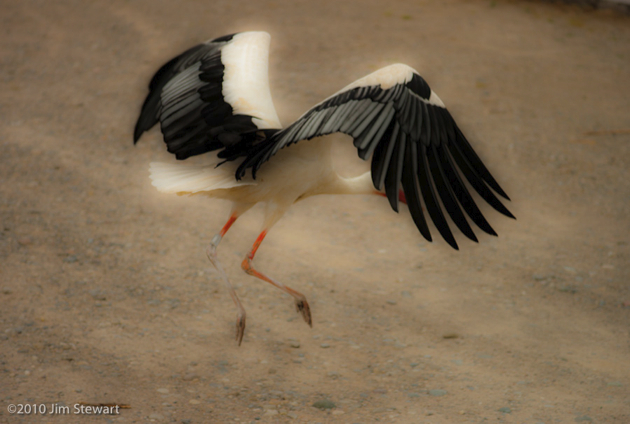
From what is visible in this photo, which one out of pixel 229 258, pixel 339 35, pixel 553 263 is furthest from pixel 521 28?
pixel 229 258

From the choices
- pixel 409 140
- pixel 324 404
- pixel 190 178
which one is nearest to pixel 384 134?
pixel 409 140

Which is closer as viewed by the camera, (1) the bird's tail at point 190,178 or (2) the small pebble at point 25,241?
(1) the bird's tail at point 190,178

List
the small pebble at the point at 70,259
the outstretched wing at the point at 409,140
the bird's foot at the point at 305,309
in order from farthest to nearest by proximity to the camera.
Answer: the small pebble at the point at 70,259 → the bird's foot at the point at 305,309 → the outstretched wing at the point at 409,140

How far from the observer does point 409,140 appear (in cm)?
263

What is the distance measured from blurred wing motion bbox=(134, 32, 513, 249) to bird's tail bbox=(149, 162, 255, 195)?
0.13m

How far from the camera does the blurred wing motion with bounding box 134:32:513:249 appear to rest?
2.53 meters

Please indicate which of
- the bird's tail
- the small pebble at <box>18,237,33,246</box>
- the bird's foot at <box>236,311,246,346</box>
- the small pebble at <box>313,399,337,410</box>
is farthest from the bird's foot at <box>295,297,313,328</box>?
the small pebble at <box>18,237,33,246</box>

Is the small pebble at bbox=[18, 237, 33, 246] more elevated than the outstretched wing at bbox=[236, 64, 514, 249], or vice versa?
the outstretched wing at bbox=[236, 64, 514, 249]

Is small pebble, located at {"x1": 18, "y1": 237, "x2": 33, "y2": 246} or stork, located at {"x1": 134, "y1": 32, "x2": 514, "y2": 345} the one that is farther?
small pebble, located at {"x1": 18, "y1": 237, "x2": 33, "y2": 246}

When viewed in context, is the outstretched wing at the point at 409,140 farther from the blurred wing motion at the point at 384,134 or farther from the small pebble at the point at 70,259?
the small pebble at the point at 70,259

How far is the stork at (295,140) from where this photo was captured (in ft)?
8.39

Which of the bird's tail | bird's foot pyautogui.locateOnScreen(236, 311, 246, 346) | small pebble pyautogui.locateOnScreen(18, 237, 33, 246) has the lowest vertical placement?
small pebble pyautogui.locateOnScreen(18, 237, 33, 246)

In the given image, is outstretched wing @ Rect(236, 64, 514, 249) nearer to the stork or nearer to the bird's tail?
the stork

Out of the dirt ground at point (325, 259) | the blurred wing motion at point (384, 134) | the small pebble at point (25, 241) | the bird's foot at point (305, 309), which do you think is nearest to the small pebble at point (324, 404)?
the dirt ground at point (325, 259)
